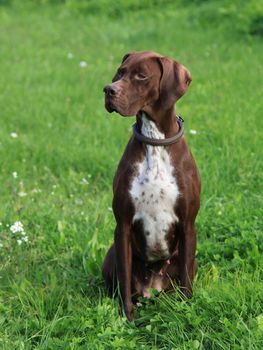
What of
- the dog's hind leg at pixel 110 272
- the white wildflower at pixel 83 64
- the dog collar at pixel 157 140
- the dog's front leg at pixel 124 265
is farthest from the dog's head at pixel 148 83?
the white wildflower at pixel 83 64

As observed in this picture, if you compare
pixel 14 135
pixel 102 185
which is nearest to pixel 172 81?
pixel 102 185

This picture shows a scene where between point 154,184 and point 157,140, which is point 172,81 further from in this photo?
point 154,184

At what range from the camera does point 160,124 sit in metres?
3.35

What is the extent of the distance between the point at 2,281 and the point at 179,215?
46.0 inches

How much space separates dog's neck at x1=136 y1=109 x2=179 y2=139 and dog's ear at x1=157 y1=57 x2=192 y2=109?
0.37 ft

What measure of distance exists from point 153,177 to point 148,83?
443mm

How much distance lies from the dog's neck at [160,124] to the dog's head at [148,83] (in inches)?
3.1

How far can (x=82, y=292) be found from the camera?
12.5 feet

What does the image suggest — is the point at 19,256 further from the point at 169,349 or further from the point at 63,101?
the point at 63,101

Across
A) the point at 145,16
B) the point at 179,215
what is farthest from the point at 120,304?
the point at 145,16

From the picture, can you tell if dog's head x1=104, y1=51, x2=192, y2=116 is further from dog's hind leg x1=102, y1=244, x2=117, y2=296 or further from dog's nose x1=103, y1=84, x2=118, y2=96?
dog's hind leg x1=102, y1=244, x2=117, y2=296

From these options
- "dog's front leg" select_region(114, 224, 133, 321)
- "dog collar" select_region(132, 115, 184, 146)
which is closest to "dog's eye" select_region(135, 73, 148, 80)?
"dog collar" select_region(132, 115, 184, 146)

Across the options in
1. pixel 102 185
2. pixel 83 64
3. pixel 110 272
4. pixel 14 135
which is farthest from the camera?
pixel 83 64

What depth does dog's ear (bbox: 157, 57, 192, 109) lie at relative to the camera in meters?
3.20
